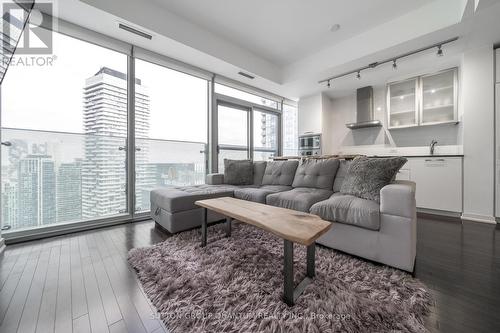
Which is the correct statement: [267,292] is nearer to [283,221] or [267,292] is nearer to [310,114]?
[283,221]

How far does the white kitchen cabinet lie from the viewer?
2893 millimetres

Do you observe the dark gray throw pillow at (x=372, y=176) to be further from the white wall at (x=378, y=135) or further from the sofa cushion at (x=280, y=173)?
the white wall at (x=378, y=135)

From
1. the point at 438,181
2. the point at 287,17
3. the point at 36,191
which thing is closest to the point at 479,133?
the point at 438,181

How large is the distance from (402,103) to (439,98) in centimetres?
53

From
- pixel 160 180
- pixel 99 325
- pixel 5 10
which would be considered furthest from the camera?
pixel 160 180

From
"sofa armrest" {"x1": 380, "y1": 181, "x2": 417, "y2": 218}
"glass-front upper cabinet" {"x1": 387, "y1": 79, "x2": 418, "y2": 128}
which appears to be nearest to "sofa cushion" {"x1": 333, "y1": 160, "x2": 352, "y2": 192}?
"sofa armrest" {"x1": 380, "y1": 181, "x2": 417, "y2": 218}

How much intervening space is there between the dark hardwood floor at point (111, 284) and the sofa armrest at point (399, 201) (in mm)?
468

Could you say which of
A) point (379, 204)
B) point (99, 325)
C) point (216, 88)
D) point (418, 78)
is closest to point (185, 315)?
point (99, 325)

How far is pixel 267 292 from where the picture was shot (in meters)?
1.17

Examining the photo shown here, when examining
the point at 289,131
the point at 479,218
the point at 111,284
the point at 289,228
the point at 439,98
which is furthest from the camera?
the point at 289,131

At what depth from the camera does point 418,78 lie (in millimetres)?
3553

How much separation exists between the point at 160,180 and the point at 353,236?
9.29 ft

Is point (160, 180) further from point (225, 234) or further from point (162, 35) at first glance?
point (162, 35)

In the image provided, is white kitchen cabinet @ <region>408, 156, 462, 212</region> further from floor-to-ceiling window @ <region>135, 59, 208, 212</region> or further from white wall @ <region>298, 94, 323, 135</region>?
floor-to-ceiling window @ <region>135, 59, 208, 212</region>
